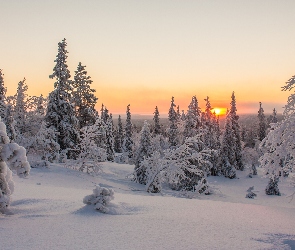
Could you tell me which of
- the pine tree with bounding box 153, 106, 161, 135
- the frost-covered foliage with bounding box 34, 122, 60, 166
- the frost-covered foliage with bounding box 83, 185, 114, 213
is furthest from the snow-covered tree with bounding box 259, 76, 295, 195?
the pine tree with bounding box 153, 106, 161, 135

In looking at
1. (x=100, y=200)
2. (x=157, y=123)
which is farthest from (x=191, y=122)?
(x=100, y=200)

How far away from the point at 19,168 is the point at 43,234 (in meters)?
2.33

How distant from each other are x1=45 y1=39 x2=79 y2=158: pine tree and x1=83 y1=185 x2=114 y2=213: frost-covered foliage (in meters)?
27.6

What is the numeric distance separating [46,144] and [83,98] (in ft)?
44.9

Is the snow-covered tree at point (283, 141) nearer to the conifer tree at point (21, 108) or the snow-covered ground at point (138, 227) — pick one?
the snow-covered ground at point (138, 227)

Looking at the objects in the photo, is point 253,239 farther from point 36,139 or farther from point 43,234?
point 36,139

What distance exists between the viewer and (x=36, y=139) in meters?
31.5

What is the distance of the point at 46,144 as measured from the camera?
3197 centimetres

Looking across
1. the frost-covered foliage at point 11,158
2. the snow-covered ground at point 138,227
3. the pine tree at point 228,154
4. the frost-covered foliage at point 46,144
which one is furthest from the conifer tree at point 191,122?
the frost-covered foliage at point 11,158

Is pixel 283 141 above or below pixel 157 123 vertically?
below

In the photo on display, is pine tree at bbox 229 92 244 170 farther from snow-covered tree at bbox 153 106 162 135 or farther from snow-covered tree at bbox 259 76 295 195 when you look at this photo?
snow-covered tree at bbox 259 76 295 195

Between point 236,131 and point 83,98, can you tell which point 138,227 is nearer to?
point 83,98

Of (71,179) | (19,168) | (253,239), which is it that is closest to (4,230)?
(19,168)

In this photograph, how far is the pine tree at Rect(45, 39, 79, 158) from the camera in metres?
35.8
